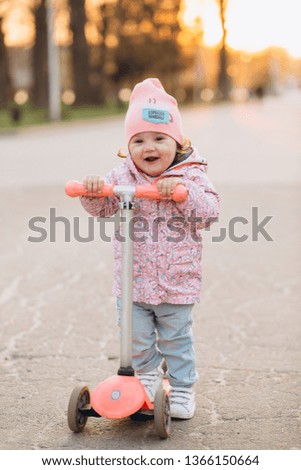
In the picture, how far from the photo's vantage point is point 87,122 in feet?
98.3

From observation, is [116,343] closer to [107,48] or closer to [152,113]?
[152,113]

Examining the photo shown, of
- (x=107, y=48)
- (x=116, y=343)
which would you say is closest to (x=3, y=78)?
(x=107, y=48)

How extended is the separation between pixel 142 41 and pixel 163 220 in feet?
161

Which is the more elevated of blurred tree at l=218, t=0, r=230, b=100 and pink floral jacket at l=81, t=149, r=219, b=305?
blurred tree at l=218, t=0, r=230, b=100

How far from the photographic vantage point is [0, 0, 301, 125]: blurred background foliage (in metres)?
39.2

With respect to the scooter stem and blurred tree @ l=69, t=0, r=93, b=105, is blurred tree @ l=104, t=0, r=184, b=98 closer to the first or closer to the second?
blurred tree @ l=69, t=0, r=93, b=105

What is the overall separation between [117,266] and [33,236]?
15.0ft

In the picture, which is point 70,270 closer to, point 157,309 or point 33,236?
point 33,236

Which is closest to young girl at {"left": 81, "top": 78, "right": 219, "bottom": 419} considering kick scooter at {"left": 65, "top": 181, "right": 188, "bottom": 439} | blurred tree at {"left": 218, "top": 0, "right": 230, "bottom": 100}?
kick scooter at {"left": 65, "top": 181, "right": 188, "bottom": 439}

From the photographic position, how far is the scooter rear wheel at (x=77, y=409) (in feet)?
11.5

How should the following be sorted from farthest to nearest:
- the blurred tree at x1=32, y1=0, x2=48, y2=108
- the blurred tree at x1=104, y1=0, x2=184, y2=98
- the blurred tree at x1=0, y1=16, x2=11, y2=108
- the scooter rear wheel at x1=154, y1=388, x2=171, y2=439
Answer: the blurred tree at x1=104, y1=0, x2=184, y2=98, the blurred tree at x1=0, y1=16, x2=11, y2=108, the blurred tree at x1=32, y1=0, x2=48, y2=108, the scooter rear wheel at x1=154, y1=388, x2=171, y2=439

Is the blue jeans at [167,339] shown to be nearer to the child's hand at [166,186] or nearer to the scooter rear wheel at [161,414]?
the scooter rear wheel at [161,414]

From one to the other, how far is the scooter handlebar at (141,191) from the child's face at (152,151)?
0.60 feet

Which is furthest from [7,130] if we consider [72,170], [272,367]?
[272,367]
